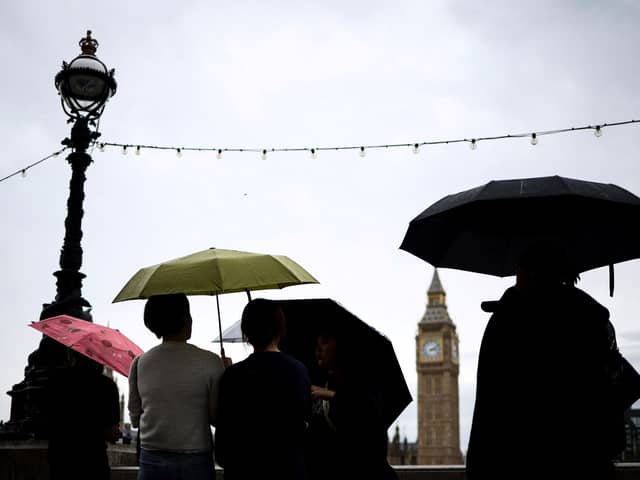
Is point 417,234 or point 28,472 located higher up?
point 417,234

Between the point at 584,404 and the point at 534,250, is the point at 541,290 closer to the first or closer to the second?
the point at 534,250

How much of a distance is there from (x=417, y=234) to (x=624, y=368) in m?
1.49

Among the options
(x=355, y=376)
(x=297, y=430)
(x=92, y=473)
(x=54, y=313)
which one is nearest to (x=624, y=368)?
(x=355, y=376)

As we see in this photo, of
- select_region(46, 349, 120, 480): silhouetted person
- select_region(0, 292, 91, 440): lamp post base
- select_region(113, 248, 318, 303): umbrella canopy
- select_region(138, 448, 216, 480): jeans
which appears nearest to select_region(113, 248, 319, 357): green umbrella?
select_region(113, 248, 318, 303): umbrella canopy

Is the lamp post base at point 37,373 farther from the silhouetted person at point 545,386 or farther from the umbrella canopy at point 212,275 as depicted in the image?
the silhouetted person at point 545,386

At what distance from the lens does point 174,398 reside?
337 centimetres

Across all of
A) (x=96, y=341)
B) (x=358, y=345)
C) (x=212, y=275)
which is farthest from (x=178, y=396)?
(x=96, y=341)

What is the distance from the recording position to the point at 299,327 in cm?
451

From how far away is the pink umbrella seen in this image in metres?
4.79

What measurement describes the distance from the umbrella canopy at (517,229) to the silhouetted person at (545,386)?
1.08 metres

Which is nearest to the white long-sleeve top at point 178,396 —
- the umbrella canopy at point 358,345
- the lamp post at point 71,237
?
the umbrella canopy at point 358,345

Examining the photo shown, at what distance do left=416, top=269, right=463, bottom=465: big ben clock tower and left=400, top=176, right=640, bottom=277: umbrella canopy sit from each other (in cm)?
10683

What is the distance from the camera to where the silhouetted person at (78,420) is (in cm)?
417

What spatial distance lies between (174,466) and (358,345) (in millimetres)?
1366
